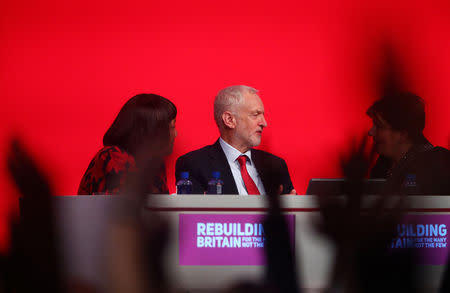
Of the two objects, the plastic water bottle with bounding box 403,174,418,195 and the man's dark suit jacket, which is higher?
the plastic water bottle with bounding box 403,174,418,195

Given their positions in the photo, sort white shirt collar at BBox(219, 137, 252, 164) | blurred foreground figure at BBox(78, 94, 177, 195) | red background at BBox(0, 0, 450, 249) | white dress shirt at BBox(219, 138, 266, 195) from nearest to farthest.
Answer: blurred foreground figure at BBox(78, 94, 177, 195)
white dress shirt at BBox(219, 138, 266, 195)
white shirt collar at BBox(219, 137, 252, 164)
red background at BBox(0, 0, 450, 249)

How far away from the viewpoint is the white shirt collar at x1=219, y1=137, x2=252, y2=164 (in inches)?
92.9

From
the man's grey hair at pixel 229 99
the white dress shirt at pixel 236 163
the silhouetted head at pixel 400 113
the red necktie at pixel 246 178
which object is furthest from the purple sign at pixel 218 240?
the man's grey hair at pixel 229 99

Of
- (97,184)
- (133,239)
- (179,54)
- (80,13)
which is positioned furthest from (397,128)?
(80,13)

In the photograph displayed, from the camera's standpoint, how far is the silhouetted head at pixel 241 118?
95.8 inches

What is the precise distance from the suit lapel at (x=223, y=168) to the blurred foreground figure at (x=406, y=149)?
0.79 meters

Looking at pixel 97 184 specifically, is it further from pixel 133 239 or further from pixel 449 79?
pixel 449 79

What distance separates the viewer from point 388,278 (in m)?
0.99

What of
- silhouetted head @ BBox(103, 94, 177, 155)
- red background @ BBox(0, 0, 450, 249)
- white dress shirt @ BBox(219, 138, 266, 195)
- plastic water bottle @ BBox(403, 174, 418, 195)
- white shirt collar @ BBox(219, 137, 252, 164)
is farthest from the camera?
red background @ BBox(0, 0, 450, 249)

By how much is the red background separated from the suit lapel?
0.69 metres

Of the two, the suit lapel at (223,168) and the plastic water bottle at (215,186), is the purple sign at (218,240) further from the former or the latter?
the suit lapel at (223,168)

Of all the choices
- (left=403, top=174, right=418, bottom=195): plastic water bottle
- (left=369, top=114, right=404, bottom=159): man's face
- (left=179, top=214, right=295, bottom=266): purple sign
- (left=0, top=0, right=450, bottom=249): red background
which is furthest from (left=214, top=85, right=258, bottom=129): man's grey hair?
(left=369, top=114, right=404, bottom=159): man's face

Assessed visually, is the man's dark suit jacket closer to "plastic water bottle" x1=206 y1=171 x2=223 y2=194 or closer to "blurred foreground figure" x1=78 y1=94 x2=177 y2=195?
"plastic water bottle" x1=206 y1=171 x2=223 y2=194

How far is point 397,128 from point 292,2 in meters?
2.87
